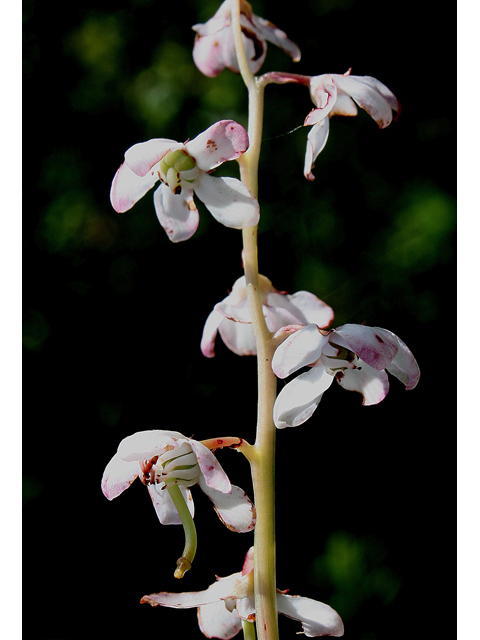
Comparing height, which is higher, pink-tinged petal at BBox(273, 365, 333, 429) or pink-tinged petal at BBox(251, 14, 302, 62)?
pink-tinged petal at BBox(251, 14, 302, 62)

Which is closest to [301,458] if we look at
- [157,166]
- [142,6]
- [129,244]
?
[129,244]

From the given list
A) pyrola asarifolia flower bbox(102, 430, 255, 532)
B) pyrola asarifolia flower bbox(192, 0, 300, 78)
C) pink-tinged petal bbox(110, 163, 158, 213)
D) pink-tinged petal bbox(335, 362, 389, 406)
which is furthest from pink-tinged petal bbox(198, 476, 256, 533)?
pyrola asarifolia flower bbox(192, 0, 300, 78)

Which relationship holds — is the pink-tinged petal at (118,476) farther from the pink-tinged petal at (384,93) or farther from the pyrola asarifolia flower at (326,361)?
the pink-tinged petal at (384,93)

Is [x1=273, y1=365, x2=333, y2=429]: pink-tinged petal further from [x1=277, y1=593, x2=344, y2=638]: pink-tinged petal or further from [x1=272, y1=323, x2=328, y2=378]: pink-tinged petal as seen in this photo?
[x1=277, y1=593, x2=344, y2=638]: pink-tinged petal

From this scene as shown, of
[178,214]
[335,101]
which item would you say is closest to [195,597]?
[178,214]

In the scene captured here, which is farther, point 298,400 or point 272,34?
point 272,34

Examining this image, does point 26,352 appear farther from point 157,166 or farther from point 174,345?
point 157,166

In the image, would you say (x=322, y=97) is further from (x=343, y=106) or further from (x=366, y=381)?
(x=366, y=381)
